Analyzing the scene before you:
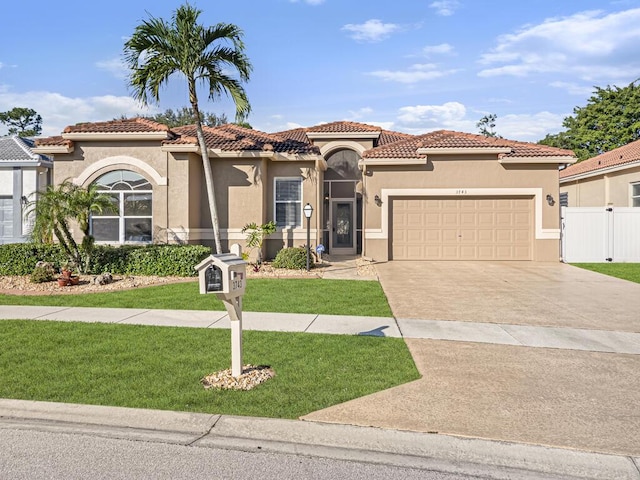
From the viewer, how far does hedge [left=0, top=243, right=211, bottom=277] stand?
13734 mm

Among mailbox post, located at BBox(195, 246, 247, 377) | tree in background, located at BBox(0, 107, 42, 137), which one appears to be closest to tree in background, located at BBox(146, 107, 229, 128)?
tree in background, located at BBox(0, 107, 42, 137)

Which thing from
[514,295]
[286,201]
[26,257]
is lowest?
[514,295]

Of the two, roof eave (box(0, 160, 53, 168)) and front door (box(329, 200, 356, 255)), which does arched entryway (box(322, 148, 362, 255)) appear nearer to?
front door (box(329, 200, 356, 255))

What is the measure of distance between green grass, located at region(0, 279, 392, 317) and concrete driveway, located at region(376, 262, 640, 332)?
0.57 m

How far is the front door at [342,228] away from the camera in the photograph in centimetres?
2040

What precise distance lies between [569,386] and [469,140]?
14.1 metres

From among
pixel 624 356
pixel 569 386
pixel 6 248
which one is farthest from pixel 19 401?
pixel 6 248

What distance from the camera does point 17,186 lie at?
19141 mm

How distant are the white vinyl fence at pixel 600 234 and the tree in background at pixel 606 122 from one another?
21.1 metres

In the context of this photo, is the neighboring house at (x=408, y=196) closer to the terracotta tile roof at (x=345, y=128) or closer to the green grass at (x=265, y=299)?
the terracotta tile roof at (x=345, y=128)

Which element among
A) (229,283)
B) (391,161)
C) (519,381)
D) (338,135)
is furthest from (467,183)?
(229,283)

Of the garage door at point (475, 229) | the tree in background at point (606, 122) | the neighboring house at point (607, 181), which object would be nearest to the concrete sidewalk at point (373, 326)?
the garage door at point (475, 229)

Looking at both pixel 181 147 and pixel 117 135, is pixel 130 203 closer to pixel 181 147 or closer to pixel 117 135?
pixel 117 135

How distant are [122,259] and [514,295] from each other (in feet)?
35.5
